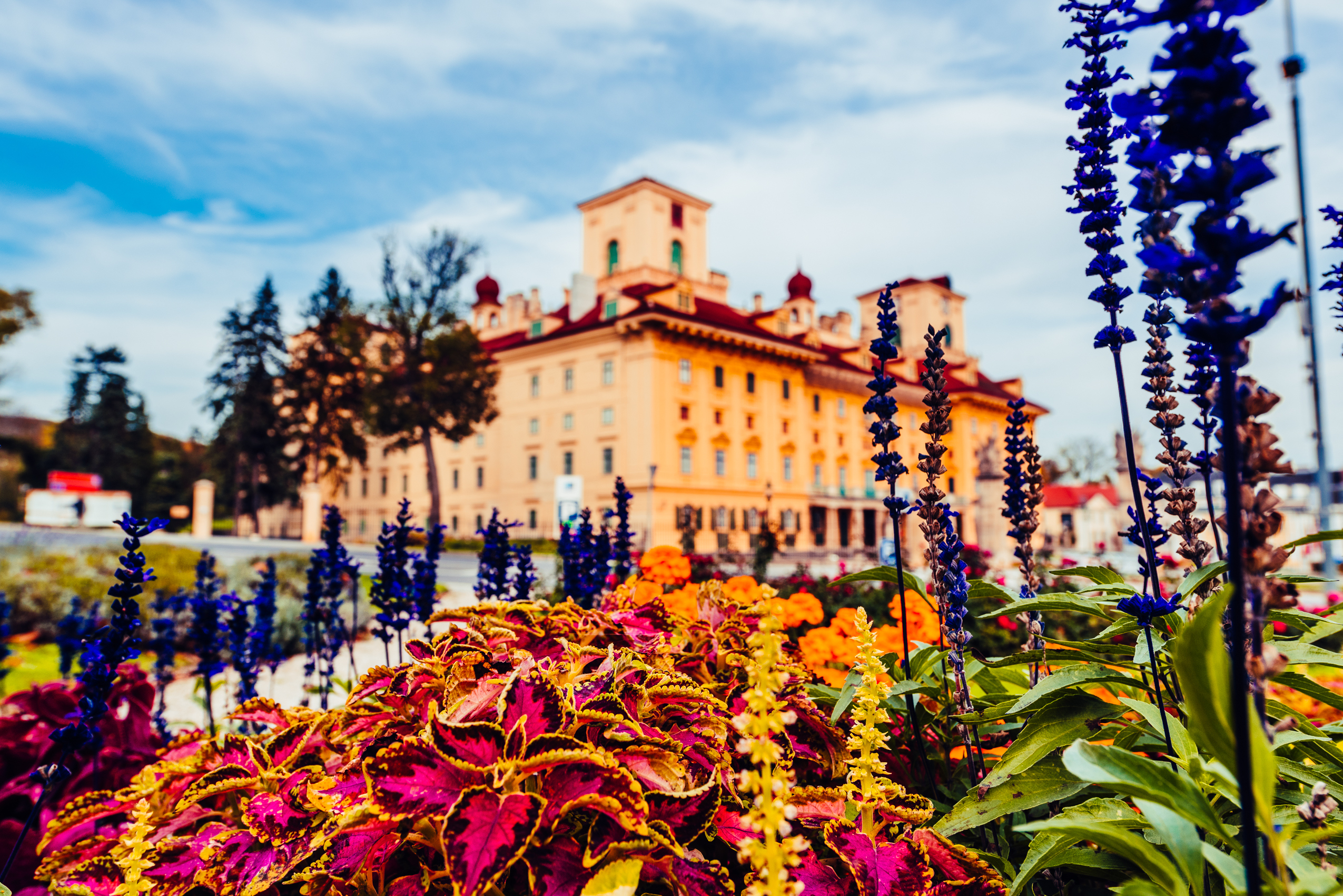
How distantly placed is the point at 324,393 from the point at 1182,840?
161ft

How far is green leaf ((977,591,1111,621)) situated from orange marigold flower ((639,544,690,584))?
238cm

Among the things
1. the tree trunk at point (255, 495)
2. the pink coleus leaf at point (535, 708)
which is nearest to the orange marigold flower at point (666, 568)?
the pink coleus leaf at point (535, 708)

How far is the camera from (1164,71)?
101 cm

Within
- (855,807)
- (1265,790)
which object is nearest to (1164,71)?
(1265,790)

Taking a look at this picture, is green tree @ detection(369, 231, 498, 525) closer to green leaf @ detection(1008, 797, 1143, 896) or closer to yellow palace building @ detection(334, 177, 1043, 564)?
yellow palace building @ detection(334, 177, 1043, 564)

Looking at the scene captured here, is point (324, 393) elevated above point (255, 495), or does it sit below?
above

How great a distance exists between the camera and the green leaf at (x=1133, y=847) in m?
1.12

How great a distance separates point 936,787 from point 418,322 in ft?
117

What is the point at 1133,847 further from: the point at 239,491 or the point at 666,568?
the point at 239,491

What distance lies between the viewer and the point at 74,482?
164ft

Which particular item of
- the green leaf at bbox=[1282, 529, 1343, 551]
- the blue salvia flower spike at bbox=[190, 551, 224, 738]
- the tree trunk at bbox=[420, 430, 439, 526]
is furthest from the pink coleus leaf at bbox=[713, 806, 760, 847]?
the tree trunk at bbox=[420, 430, 439, 526]

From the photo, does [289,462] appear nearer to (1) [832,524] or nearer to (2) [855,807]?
(1) [832,524]

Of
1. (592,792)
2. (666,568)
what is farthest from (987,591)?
(666,568)

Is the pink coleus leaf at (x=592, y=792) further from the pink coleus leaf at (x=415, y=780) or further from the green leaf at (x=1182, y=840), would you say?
the green leaf at (x=1182, y=840)
